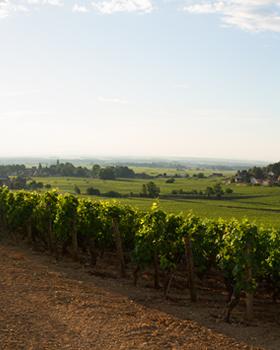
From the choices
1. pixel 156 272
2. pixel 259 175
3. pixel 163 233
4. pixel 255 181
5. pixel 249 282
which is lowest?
pixel 156 272

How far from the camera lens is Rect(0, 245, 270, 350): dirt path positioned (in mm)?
10375

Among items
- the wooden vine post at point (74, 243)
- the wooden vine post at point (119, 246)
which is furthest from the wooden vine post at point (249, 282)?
the wooden vine post at point (74, 243)

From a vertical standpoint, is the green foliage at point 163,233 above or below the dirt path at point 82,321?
above

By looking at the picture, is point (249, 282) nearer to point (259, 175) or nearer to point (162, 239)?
point (162, 239)

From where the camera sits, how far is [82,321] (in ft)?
38.2

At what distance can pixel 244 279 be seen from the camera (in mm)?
12930

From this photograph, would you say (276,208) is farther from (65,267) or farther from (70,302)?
(70,302)

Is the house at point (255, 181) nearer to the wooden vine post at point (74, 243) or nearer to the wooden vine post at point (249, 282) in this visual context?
the wooden vine post at point (74, 243)

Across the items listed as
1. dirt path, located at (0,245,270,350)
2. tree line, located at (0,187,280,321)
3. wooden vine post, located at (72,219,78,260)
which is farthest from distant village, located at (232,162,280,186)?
dirt path, located at (0,245,270,350)

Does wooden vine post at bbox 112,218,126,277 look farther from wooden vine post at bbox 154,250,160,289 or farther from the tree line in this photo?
wooden vine post at bbox 154,250,160,289

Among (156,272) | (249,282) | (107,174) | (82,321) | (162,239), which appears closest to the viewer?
(82,321)

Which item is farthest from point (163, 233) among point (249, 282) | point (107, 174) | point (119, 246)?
point (107, 174)

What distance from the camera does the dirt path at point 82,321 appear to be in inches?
408

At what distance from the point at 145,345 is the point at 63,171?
162 m
